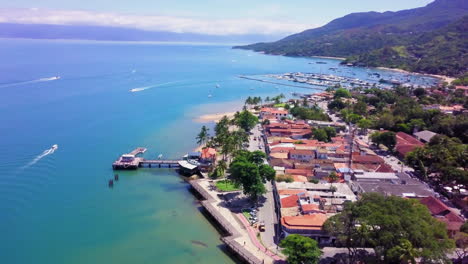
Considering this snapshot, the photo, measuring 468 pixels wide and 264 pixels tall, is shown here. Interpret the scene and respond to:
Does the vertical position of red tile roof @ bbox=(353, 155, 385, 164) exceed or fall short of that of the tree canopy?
it falls short

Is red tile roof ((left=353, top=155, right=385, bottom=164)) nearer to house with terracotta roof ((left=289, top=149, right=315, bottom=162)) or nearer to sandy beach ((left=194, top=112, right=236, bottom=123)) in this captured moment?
house with terracotta roof ((left=289, top=149, right=315, bottom=162))

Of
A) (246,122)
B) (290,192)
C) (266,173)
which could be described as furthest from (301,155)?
(246,122)

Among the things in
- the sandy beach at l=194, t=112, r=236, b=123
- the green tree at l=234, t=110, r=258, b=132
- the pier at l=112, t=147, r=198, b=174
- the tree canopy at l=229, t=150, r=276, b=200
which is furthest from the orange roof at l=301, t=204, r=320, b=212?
the sandy beach at l=194, t=112, r=236, b=123

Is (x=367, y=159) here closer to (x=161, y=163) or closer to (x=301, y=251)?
(x=301, y=251)

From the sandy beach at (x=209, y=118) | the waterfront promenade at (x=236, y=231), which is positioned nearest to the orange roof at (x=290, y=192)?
the waterfront promenade at (x=236, y=231)

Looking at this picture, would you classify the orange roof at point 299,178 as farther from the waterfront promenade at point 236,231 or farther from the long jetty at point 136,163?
the long jetty at point 136,163

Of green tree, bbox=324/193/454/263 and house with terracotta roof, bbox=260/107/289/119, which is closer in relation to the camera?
green tree, bbox=324/193/454/263
